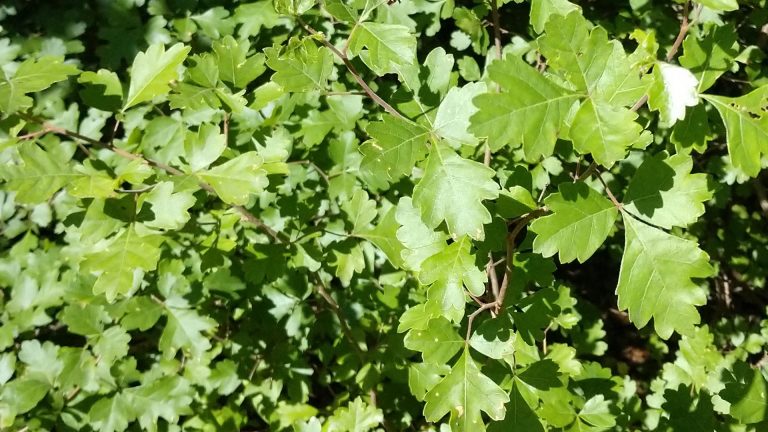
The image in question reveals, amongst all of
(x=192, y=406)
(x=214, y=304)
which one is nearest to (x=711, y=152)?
(x=214, y=304)

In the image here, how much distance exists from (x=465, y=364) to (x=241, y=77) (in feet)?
3.79

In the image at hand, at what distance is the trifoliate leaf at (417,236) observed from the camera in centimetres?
172

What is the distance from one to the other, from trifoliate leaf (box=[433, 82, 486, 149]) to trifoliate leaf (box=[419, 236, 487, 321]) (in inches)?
10.6

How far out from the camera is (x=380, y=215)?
248 centimetres

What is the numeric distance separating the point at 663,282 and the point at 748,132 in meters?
0.42

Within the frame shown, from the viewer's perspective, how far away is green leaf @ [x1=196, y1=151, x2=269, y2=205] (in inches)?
68.0

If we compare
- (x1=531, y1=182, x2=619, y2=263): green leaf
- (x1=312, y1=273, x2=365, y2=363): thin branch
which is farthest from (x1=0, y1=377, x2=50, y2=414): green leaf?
(x1=531, y1=182, x2=619, y2=263): green leaf

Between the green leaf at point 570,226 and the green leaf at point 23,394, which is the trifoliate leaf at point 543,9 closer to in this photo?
the green leaf at point 570,226

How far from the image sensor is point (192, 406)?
106 inches

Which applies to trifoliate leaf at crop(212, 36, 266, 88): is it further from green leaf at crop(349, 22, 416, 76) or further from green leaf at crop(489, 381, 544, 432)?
green leaf at crop(489, 381, 544, 432)

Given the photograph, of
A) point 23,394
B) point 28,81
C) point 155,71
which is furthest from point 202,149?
point 23,394

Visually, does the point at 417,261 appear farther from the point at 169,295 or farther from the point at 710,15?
the point at 710,15

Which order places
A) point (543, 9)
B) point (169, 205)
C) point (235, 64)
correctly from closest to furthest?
1. point (169, 205)
2. point (543, 9)
3. point (235, 64)

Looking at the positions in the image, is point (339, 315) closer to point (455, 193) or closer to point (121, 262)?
point (121, 262)
